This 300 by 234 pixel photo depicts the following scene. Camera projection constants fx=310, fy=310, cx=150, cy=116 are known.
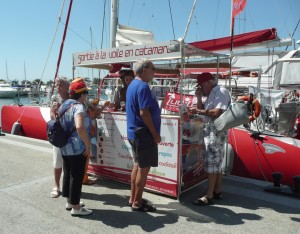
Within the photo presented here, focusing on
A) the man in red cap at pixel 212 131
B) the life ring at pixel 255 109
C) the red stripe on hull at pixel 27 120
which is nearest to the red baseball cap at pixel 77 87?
the man in red cap at pixel 212 131

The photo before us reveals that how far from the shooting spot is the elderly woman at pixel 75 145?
353cm

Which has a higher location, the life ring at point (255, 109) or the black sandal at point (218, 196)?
the life ring at point (255, 109)

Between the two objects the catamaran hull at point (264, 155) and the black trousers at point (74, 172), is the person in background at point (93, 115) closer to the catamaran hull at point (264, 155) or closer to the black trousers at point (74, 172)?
the black trousers at point (74, 172)

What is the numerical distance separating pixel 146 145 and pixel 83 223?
114 centimetres

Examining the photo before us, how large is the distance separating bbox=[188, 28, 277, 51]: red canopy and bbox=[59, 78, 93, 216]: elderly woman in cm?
334

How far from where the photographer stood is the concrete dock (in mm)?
3457

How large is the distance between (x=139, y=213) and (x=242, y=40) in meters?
4.04

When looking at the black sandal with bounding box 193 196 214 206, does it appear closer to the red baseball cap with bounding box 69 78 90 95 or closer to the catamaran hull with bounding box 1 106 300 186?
the catamaran hull with bounding box 1 106 300 186

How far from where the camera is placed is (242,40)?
6117mm

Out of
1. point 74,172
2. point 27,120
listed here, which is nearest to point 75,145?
point 74,172

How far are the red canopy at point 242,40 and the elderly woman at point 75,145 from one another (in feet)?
11.0

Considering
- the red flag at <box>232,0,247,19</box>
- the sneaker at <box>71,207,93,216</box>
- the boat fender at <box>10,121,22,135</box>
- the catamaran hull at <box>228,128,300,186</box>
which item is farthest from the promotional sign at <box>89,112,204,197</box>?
the boat fender at <box>10,121,22,135</box>

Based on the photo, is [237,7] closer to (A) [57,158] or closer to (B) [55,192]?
(A) [57,158]

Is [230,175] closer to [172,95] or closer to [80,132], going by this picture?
[172,95]
